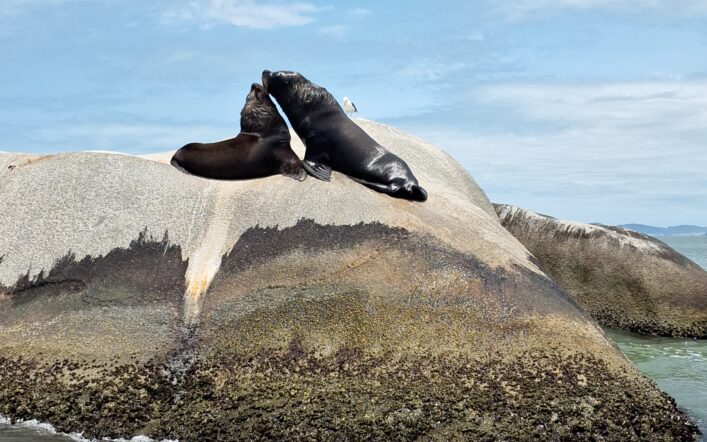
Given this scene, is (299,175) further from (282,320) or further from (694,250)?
(694,250)

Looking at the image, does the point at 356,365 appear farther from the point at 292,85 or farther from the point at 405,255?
the point at 292,85

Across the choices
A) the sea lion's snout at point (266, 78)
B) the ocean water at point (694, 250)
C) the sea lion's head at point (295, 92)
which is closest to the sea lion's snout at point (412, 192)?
the sea lion's head at point (295, 92)

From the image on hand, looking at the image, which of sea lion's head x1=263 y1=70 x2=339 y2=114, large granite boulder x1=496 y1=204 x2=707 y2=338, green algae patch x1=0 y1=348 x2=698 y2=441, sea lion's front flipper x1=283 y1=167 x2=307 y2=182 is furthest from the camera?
large granite boulder x1=496 y1=204 x2=707 y2=338

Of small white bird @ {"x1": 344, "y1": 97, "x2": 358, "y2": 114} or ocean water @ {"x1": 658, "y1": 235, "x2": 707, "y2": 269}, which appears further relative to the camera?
ocean water @ {"x1": 658, "y1": 235, "x2": 707, "y2": 269}

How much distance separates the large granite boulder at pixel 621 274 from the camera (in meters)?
14.7

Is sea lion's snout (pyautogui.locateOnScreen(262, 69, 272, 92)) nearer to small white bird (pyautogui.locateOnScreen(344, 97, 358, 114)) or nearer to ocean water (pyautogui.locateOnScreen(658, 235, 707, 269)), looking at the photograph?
small white bird (pyautogui.locateOnScreen(344, 97, 358, 114))

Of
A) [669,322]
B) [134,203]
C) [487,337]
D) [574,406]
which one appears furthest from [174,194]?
[669,322]

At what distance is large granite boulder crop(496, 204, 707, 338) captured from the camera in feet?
48.3

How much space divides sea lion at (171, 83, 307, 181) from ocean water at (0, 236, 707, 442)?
3.62 meters

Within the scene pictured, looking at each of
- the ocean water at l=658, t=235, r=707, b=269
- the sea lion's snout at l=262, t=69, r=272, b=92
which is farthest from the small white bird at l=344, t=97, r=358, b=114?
the ocean water at l=658, t=235, r=707, b=269

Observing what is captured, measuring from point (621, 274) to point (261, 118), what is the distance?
751cm

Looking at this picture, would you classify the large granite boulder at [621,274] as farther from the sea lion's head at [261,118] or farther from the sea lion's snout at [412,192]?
the sea lion's head at [261,118]

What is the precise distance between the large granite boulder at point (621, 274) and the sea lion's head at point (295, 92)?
5438 mm

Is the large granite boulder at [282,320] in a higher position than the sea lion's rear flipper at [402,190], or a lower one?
lower
